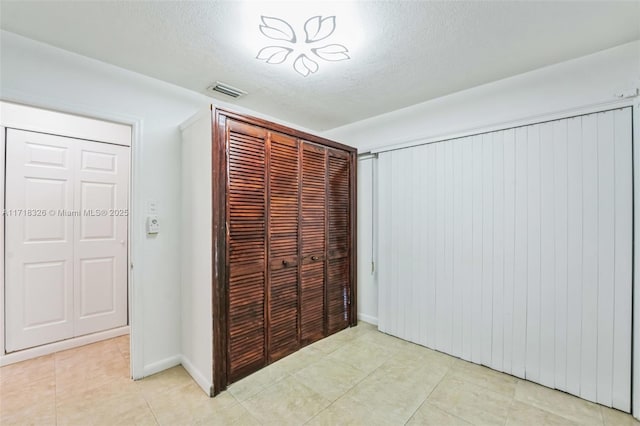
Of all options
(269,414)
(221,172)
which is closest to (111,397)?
(269,414)

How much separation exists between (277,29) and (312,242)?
1781 mm

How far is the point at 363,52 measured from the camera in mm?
1916

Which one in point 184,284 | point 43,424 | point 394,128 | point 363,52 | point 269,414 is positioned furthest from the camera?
point 394,128

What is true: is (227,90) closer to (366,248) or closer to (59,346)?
(366,248)

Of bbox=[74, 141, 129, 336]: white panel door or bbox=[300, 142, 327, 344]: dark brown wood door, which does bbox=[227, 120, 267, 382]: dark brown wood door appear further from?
bbox=[74, 141, 129, 336]: white panel door

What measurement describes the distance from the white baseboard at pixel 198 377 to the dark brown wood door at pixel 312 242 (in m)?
0.90

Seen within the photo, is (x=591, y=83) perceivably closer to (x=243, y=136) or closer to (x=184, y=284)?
(x=243, y=136)

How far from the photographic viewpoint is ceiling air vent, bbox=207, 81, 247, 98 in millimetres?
2405

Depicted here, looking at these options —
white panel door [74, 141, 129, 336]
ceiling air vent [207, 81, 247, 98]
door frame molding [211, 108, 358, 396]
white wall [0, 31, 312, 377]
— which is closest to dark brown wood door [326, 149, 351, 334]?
ceiling air vent [207, 81, 247, 98]

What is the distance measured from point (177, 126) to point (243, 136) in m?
0.72

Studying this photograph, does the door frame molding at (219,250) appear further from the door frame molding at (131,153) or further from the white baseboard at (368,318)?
the white baseboard at (368,318)

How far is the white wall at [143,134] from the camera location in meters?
1.84

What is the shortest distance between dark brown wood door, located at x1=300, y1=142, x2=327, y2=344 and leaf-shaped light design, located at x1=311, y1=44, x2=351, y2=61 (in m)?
0.87

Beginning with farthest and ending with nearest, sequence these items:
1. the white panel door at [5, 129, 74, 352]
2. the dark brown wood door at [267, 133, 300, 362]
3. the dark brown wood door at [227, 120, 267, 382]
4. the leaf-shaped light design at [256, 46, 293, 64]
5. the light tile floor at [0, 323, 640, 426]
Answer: the white panel door at [5, 129, 74, 352] < the dark brown wood door at [267, 133, 300, 362] < the dark brown wood door at [227, 120, 267, 382] < the leaf-shaped light design at [256, 46, 293, 64] < the light tile floor at [0, 323, 640, 426]
